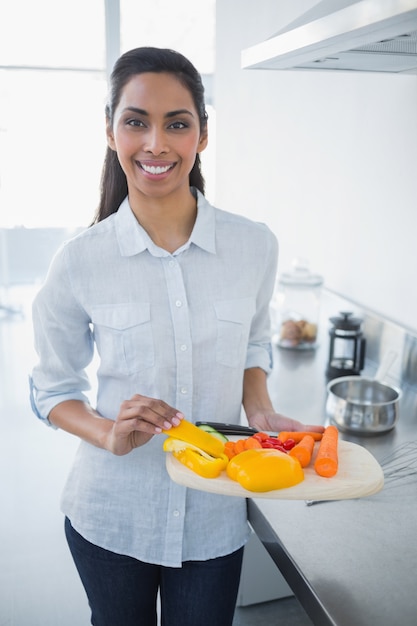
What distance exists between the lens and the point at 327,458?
97cm

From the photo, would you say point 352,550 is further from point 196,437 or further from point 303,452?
point 196,437

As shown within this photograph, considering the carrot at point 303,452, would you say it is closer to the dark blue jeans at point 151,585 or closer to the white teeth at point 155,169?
the dark blue jeans at point 151,585

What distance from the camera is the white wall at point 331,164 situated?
5.57 feet

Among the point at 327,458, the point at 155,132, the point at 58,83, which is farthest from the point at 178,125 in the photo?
the point at 58,83

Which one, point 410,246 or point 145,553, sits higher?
point 410,246

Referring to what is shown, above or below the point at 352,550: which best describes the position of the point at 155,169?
above

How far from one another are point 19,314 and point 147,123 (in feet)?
12.5


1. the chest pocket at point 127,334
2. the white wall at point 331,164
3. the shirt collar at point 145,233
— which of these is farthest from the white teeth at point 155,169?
the white wall at point 331,164

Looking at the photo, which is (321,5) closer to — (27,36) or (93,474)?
(93,474)

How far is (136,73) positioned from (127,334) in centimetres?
42

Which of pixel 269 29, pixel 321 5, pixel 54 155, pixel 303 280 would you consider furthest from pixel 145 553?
pixel 54 155

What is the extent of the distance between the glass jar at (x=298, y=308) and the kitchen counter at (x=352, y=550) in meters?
0.67

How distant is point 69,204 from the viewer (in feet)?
17.0

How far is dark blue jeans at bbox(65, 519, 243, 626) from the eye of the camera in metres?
1.11
